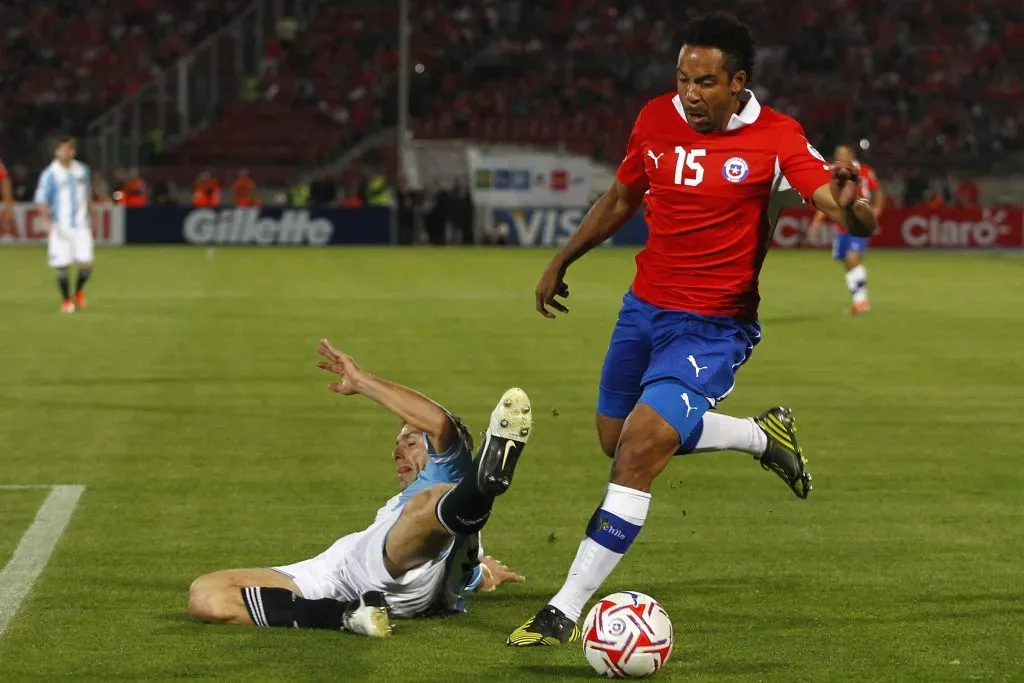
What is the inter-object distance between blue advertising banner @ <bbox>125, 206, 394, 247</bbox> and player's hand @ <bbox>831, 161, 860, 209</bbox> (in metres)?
36.7

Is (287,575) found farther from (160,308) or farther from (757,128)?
(160,308)

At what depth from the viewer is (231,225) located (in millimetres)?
42469

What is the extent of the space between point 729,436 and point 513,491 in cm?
237

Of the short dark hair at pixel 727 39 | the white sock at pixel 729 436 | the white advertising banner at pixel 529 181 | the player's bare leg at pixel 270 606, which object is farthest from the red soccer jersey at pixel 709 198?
the white advertising banner at pixel 529 181

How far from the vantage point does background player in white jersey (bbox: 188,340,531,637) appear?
634cm

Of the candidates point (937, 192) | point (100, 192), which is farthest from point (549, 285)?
point (937, 192)

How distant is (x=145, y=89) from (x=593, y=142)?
1197 cm

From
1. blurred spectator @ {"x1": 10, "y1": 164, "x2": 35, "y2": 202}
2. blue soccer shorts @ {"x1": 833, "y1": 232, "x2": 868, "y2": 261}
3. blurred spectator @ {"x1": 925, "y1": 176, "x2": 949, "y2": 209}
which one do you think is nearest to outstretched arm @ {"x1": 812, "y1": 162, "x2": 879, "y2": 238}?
blue soccer shorts @ {"x1": 833, "y1": 232, "x2": 868, "y2": 261}

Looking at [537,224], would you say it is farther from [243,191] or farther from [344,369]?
[344,369]

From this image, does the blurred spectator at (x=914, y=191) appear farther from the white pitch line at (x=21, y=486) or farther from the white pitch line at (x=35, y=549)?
the white pitch line at (x=35, y=549)

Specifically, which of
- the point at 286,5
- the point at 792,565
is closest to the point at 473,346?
the point at 792,565

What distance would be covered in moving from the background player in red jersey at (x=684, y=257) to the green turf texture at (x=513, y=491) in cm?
55

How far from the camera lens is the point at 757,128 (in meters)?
6.93

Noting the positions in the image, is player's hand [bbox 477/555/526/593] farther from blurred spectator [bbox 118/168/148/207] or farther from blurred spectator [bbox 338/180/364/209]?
blurred spectator [bbox 338/180/364/209]
